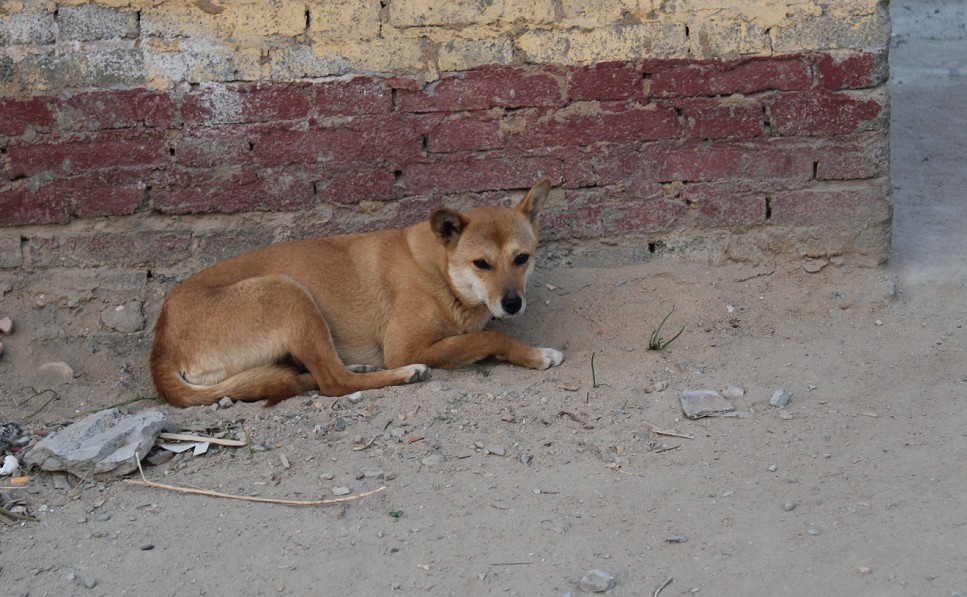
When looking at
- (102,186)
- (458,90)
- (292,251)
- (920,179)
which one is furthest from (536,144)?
(920,179)

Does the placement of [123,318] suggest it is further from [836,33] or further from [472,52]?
[836,33]

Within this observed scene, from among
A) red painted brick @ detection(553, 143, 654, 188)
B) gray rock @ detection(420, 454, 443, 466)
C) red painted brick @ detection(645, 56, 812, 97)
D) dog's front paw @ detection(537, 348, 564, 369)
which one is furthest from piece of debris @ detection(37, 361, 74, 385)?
red painted brick @ detection(645, 56, 812, 97)

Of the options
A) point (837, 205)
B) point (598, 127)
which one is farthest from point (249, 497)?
point (837, 205)

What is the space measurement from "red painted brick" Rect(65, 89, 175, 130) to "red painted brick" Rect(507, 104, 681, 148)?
1.85 metres

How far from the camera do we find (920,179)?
23.1 feet

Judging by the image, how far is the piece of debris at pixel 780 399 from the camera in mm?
4645

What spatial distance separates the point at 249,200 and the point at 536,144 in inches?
62.5

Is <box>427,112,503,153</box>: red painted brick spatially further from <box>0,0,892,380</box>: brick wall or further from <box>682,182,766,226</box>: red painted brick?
<box>682,182,766,226</box>: red painted brick

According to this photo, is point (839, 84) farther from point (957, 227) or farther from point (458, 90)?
point (458, 90)

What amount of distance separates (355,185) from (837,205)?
264 cm

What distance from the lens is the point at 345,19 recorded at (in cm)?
551

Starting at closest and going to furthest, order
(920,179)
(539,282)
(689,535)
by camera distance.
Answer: (689,535) → (539,282) → (920,179)

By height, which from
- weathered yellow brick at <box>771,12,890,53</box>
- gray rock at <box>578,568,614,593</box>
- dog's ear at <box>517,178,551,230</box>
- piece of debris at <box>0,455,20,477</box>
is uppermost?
→ weathered yellow brick at <box>771,12,890,53</box>

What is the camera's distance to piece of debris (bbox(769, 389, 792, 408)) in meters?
4.64
